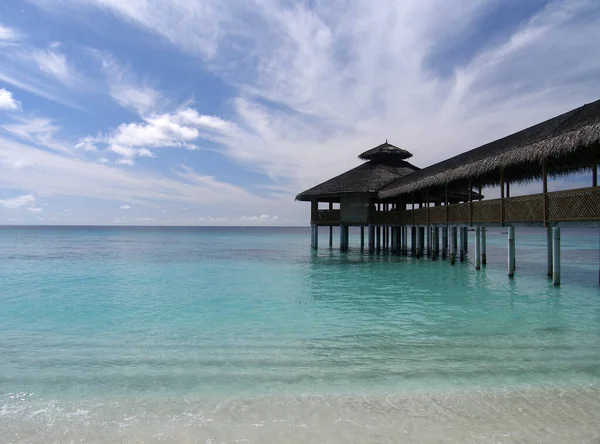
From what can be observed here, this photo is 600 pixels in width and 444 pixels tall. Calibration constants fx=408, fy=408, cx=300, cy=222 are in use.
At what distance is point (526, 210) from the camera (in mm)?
9750

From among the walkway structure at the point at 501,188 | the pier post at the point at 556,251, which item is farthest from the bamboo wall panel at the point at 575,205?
the pier post at the point at 556,251

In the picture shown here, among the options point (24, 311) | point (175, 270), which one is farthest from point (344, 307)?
point (175, 270)

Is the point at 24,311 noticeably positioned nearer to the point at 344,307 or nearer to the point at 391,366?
the point at 344,307

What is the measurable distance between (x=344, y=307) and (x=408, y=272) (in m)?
5.92

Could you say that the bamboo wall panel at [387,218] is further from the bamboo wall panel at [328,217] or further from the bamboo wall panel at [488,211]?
the bamboo wall panel at [488,211]

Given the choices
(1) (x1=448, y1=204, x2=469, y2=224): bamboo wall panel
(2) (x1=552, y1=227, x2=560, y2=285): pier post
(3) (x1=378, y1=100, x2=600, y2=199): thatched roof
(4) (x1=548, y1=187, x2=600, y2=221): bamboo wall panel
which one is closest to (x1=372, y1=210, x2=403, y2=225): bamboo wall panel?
(3) (x1=378, y1=100, x2=600, y2=199): thatched roof

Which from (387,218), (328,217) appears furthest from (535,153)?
(328,217)

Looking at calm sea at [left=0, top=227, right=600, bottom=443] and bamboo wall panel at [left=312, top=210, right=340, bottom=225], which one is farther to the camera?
bamboo wall panel at [left=312, top=210, right=340, bottom=225]

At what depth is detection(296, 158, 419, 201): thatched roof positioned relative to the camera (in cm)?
1883

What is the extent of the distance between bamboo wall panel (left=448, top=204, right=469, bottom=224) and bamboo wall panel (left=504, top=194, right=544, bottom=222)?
2.08m

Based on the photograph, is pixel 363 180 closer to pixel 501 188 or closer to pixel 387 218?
pixel 387 218

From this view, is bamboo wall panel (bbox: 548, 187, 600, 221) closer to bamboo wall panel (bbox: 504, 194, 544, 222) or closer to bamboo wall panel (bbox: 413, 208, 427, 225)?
bamboo wall panel (bbox: 504, 194, 544, 222)

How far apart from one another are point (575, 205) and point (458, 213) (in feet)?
16.4

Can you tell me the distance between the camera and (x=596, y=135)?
7398mm
